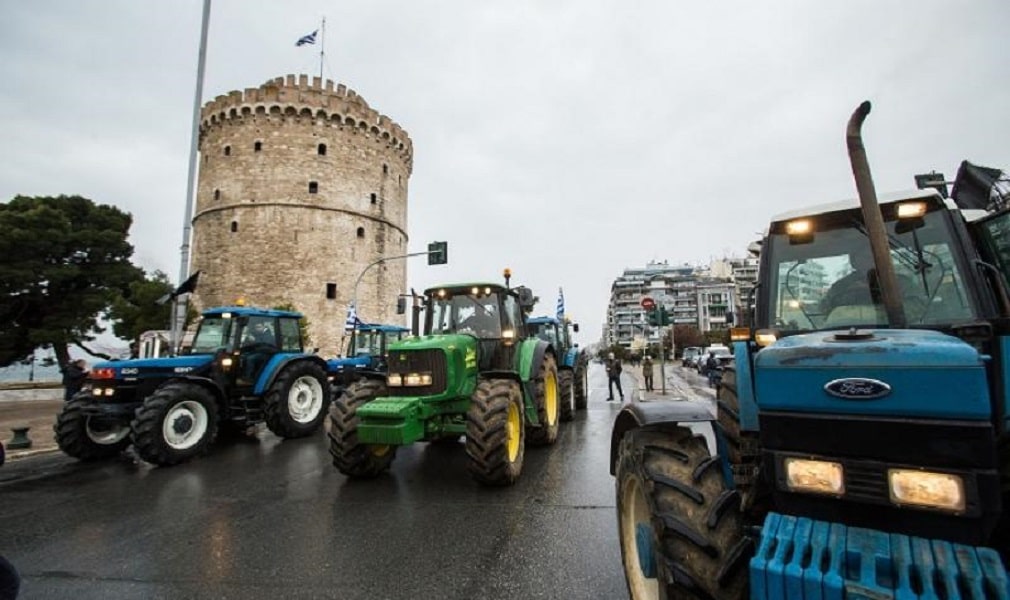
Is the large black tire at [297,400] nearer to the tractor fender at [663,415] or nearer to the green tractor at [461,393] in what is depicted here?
the green tractor at [461,393]

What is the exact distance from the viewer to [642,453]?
7.72 feet

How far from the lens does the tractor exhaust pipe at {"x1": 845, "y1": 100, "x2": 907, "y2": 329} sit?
2.13 metres

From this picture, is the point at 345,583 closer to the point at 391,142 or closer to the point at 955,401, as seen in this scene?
the point at 955,401

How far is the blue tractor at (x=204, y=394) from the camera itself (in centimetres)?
678

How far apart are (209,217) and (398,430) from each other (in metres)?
32.8

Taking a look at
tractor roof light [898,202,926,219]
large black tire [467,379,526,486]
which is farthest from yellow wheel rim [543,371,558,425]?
tractor roof light [898,202,926,219]

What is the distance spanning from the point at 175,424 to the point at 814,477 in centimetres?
801

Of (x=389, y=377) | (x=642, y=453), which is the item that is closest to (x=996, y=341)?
(x=642, y=453)

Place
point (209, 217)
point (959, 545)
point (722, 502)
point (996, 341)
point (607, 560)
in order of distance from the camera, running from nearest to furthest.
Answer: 1. point (959, 545)
2. point (722, 502)
3. point (996, 341)
4. point (607, 560)
5. point (209, 217)

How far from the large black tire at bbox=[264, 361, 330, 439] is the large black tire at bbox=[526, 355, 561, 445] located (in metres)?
4.51

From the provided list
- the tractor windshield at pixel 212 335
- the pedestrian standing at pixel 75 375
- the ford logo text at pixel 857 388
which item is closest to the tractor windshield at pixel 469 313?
the tractor windshield at pixel 212 335

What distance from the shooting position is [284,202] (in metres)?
30.2

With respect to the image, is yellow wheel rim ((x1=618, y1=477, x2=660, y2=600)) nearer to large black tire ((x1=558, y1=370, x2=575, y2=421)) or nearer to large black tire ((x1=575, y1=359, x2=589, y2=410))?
large black tire ((x1=558, y1=370, x2=575, y2=421))

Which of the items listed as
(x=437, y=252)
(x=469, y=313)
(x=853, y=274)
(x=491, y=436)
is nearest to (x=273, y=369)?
(x=469, y=313)
